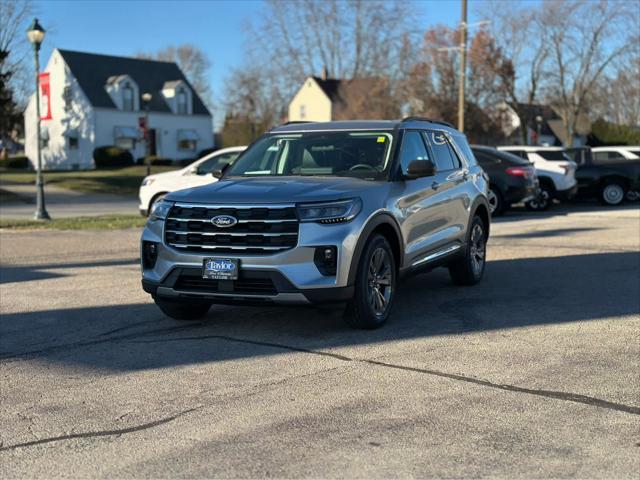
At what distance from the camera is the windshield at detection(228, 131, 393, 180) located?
24.2ft

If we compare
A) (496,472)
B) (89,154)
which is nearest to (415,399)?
(496,472)

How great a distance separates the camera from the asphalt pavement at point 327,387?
392cm

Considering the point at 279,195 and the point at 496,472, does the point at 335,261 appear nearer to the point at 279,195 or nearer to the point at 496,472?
the point at 279,195

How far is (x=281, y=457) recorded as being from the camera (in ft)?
12.9

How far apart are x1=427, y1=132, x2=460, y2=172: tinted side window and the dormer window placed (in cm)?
5139

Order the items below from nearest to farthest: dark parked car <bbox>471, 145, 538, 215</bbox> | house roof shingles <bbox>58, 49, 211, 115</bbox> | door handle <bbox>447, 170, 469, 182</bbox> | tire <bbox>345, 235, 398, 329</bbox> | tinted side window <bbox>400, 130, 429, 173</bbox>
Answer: tire <bbox>345, 235, 398, 329</bbox>
tinted side window <bbox>400, 130, 429, 173</bbox>
door handle <bbox>447, 170, 469, 182</bbox>
dark parked car <bbox>471, 145, 538, 215</bbox>
house roof shingles <bbox>58, 49, 211, 115</bbox>

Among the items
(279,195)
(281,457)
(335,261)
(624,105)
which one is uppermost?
(624,105)

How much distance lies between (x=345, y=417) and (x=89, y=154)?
51791mm

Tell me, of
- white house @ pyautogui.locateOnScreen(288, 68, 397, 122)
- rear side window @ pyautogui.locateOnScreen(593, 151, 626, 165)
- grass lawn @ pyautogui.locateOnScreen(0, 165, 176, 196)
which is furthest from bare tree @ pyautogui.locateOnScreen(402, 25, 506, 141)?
rear side window @ pyautogui.locateOnScreen(593, 151, 626, 165)

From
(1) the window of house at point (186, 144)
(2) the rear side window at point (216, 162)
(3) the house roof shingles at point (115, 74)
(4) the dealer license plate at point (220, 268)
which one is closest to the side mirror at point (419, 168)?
(4) the dealer license plate at point (220, 268)

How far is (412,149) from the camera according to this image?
309 inches

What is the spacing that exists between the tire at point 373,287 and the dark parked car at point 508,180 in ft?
40.6

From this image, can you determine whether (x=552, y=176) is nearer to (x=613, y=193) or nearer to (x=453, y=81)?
(x=613, y=193)

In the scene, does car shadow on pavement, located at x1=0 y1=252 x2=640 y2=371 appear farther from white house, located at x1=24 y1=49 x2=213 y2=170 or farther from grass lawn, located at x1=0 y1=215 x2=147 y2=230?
white house, located at x1=24 y1=49 x2=213 y2=170
